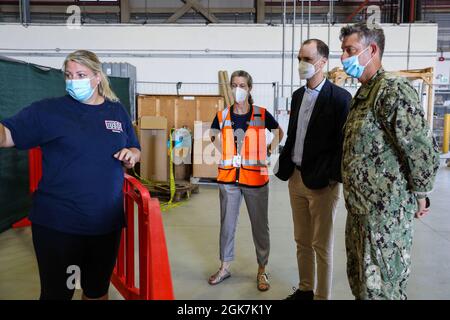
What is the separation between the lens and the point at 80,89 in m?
1.63

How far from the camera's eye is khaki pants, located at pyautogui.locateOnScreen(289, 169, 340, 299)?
7.70 feet

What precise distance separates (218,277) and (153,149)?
427 cm

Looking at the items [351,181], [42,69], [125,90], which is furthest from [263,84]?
[351,181]

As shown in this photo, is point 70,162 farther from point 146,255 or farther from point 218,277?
point 218,277

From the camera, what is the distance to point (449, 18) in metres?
11.1

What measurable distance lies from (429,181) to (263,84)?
309 inches

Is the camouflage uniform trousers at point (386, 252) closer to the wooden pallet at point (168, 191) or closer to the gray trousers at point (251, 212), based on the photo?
the gray trousers at point (251, 212)

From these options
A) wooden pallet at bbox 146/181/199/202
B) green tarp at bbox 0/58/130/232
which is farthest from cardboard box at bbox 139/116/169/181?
green tarp at bbox 0/58/130/232

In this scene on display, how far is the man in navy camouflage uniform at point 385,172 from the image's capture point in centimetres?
155

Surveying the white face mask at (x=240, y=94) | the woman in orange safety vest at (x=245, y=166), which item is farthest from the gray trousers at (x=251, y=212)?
the white face mask at (x=240, y=94)

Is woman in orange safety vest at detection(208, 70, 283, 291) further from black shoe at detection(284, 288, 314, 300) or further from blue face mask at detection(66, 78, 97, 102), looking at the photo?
blue face mask at detection(66, 78, 97, 102)

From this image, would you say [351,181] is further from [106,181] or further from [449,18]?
[449,18]

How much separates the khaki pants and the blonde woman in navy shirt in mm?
1265

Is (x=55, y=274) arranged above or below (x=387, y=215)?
below
